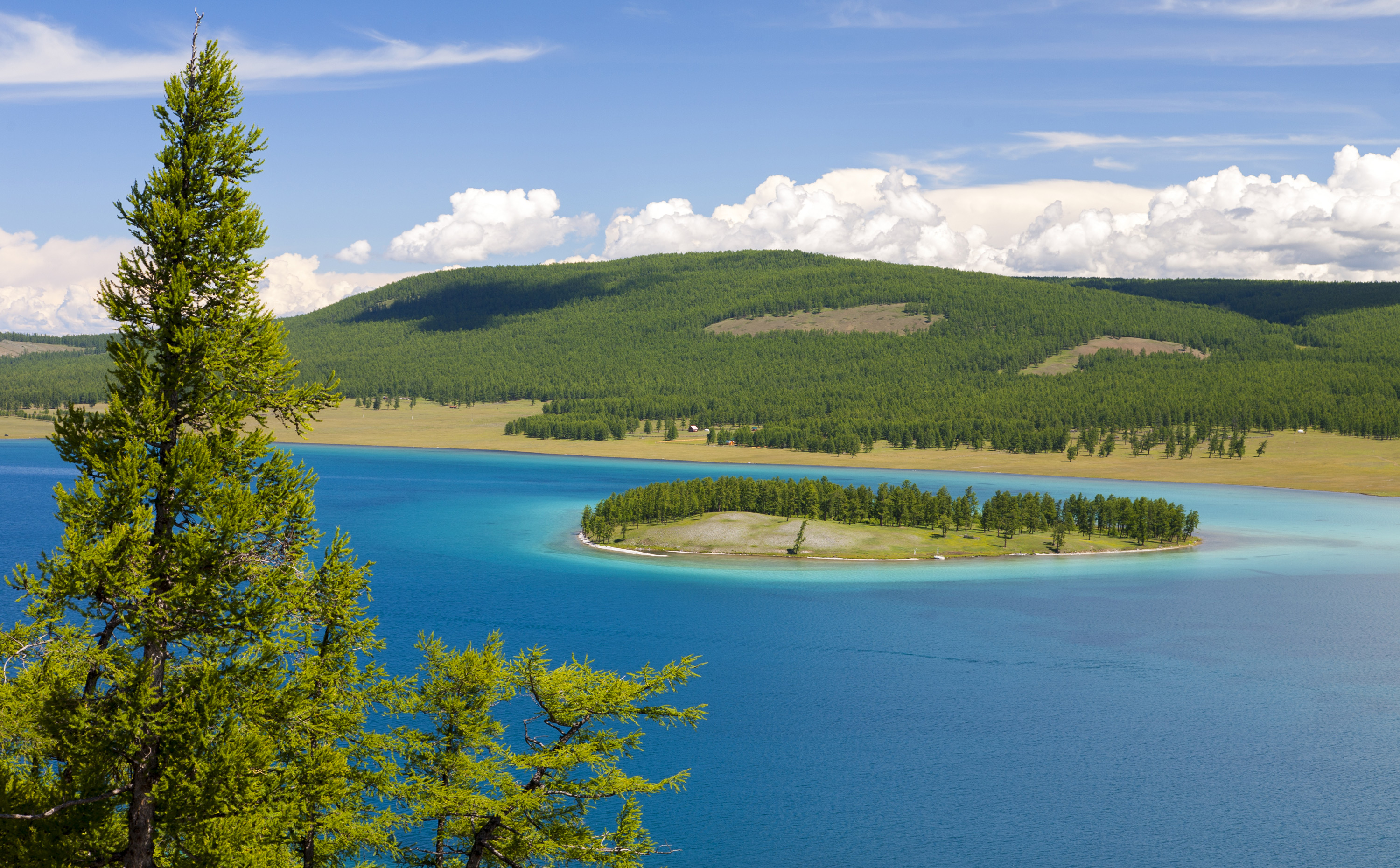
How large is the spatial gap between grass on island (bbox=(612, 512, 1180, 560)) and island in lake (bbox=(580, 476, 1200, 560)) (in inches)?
7.7

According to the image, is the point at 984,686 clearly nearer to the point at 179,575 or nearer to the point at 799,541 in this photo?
the point at 799,541

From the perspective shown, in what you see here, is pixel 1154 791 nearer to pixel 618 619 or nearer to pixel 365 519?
pixel 618 619

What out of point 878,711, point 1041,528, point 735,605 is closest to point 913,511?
point 1041,528

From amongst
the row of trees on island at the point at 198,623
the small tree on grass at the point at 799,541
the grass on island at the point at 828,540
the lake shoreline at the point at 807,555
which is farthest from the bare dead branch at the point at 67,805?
the small tree on grass at the point at 799,541

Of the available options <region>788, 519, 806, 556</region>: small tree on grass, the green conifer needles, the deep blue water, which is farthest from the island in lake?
the green conifer needles

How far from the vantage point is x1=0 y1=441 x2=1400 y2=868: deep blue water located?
51.0 metres

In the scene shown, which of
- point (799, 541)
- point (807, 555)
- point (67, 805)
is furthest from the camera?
point (799, 541)

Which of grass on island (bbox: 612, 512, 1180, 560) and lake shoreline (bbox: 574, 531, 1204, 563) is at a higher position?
grass on island (bbox: 612, 512, 1180, 560)

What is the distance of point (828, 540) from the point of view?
138m

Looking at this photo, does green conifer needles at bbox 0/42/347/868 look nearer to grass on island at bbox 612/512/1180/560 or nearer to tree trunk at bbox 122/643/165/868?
tree trunk at bbox 122/643/165/868

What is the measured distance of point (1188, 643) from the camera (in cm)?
9231

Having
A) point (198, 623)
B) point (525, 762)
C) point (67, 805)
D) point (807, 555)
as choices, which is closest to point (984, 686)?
point (807, 555)

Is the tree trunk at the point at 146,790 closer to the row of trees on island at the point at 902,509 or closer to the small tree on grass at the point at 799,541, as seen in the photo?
the small tree on grass at the point at 799,541

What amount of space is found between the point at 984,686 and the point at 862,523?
7542 cm
